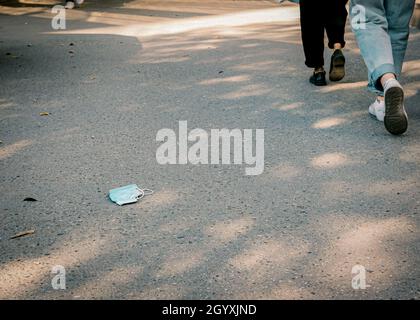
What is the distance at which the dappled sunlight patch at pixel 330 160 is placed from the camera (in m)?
4.24

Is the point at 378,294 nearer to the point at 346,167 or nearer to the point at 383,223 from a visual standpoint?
the point at 383,223

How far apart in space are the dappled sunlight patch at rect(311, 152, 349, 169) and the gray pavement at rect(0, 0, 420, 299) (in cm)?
2

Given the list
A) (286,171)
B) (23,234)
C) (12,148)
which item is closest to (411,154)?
(286,171)

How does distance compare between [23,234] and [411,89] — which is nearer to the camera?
[23,234]

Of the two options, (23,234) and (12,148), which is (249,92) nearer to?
(12,148)

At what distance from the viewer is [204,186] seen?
13.1ft

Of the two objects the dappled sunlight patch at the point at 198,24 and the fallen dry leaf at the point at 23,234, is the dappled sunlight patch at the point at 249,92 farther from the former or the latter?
the dappled sunlight patch at the point at 198,24

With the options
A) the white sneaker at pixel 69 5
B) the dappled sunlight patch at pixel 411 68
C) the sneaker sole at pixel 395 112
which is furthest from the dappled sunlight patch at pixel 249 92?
the white sneaker at pixel 69 5

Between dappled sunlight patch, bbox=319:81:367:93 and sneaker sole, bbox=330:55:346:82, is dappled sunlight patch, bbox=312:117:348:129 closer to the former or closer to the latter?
dappled sunlight patch, bbox=319:81:367:93

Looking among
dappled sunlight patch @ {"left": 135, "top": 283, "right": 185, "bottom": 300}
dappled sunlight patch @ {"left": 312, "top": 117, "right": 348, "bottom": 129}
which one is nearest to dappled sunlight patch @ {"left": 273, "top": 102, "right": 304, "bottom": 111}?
dappled sunlight patch @ {"left": 312, "top": 117, "right": 348, "bottom": 129}

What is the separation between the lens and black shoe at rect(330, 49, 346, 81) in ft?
20.0

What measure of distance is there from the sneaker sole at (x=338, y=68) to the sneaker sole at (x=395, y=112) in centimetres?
166

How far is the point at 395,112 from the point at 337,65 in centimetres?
176

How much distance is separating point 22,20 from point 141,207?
907 cm
